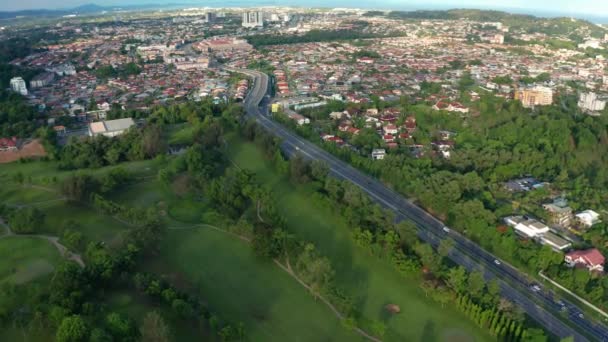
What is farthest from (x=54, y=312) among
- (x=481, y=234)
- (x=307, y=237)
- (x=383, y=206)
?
(x=481, y=234)

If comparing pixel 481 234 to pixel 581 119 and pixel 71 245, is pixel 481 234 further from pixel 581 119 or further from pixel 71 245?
pixel 581 119

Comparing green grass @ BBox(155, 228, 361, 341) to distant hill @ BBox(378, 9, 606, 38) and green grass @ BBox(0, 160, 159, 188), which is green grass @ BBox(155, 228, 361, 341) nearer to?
green grass @ BBox(0, 160, 159, 188)

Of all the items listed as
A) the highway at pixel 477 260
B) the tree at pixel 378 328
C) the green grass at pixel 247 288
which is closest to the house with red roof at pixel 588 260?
the highway at pixel 477 260

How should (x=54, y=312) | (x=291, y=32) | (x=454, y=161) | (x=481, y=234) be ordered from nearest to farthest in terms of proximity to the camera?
(x=54, y=312), (x=481, y=234), (x=454, y=161), (x=291, y=32)

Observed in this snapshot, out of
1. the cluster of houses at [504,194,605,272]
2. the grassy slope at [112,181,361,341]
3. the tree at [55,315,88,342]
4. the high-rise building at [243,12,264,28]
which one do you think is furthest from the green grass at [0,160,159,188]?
the high-rise building at [243,12,264,28]

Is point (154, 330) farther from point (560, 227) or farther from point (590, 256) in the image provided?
point (560, 227)
